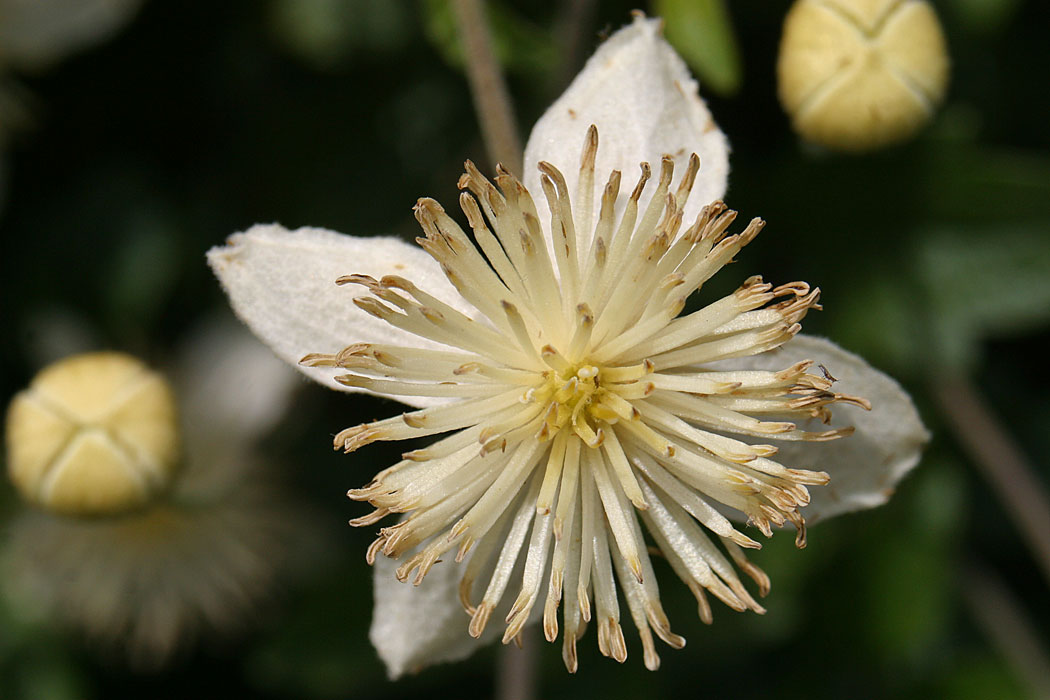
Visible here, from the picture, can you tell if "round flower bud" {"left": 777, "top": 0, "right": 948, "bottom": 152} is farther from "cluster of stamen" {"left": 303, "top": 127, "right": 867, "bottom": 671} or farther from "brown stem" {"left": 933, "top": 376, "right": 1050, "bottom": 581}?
"brown stem" {"left": 933, "top": 376, "right": 1050, "bottom": 581}

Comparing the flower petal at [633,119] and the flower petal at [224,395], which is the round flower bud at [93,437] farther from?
the flower petal at [633,119]

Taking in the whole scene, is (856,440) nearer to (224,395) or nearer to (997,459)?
(997,459)

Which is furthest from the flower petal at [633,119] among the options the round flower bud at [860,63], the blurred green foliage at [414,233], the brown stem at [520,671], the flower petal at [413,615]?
the brown stem at [520,671]

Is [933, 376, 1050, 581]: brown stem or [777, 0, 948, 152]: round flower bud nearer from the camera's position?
[777, 0, 948, 152]: round flower bud

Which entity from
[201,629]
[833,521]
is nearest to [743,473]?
[833,521]

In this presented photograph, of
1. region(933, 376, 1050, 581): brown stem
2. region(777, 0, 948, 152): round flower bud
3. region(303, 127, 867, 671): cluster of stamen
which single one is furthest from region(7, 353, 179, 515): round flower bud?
region(933, 376, 1050, 581): brown stem
